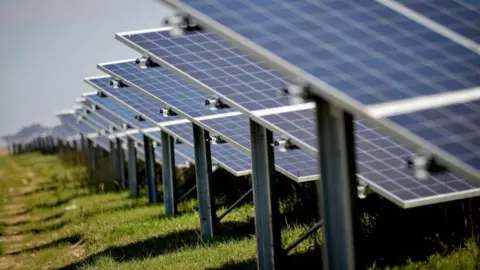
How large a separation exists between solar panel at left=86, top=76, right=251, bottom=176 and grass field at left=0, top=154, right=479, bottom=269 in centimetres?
84

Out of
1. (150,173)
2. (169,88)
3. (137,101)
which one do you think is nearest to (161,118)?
(137,101)

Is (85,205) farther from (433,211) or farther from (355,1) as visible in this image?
(355,1)

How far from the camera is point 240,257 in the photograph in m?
13.0

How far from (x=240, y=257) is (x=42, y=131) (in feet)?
226

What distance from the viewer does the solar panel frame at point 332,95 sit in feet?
24.3

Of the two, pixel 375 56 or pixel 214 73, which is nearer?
pixel 375 56

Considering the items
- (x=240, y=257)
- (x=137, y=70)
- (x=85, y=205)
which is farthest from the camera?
(x=85, y=205)

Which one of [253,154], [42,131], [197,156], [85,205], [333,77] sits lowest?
[42,131]

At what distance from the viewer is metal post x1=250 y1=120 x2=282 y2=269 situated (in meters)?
11.6

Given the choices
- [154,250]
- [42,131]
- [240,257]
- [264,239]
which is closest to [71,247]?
[154,250]

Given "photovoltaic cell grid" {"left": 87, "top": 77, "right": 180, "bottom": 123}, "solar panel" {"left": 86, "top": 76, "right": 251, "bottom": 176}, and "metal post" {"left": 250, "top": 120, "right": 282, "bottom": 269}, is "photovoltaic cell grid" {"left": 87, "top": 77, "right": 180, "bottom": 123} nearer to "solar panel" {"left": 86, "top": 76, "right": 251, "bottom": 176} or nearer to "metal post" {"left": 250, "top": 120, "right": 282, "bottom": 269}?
"solar panel" {"left": 86, "top": 76, "right": 251, "bottom": 176}

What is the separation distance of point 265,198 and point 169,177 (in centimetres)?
900

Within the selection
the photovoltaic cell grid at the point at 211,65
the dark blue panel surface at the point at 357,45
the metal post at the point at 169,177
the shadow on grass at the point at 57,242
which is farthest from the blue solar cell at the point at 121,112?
the dark blue panel surface at the point at 357,45

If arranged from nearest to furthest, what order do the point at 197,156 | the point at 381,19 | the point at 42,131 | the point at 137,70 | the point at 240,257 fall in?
the point at 381,19 → the point at 240,257 → the point at 197,156 → the point at 137,70 → the point at 42,131
